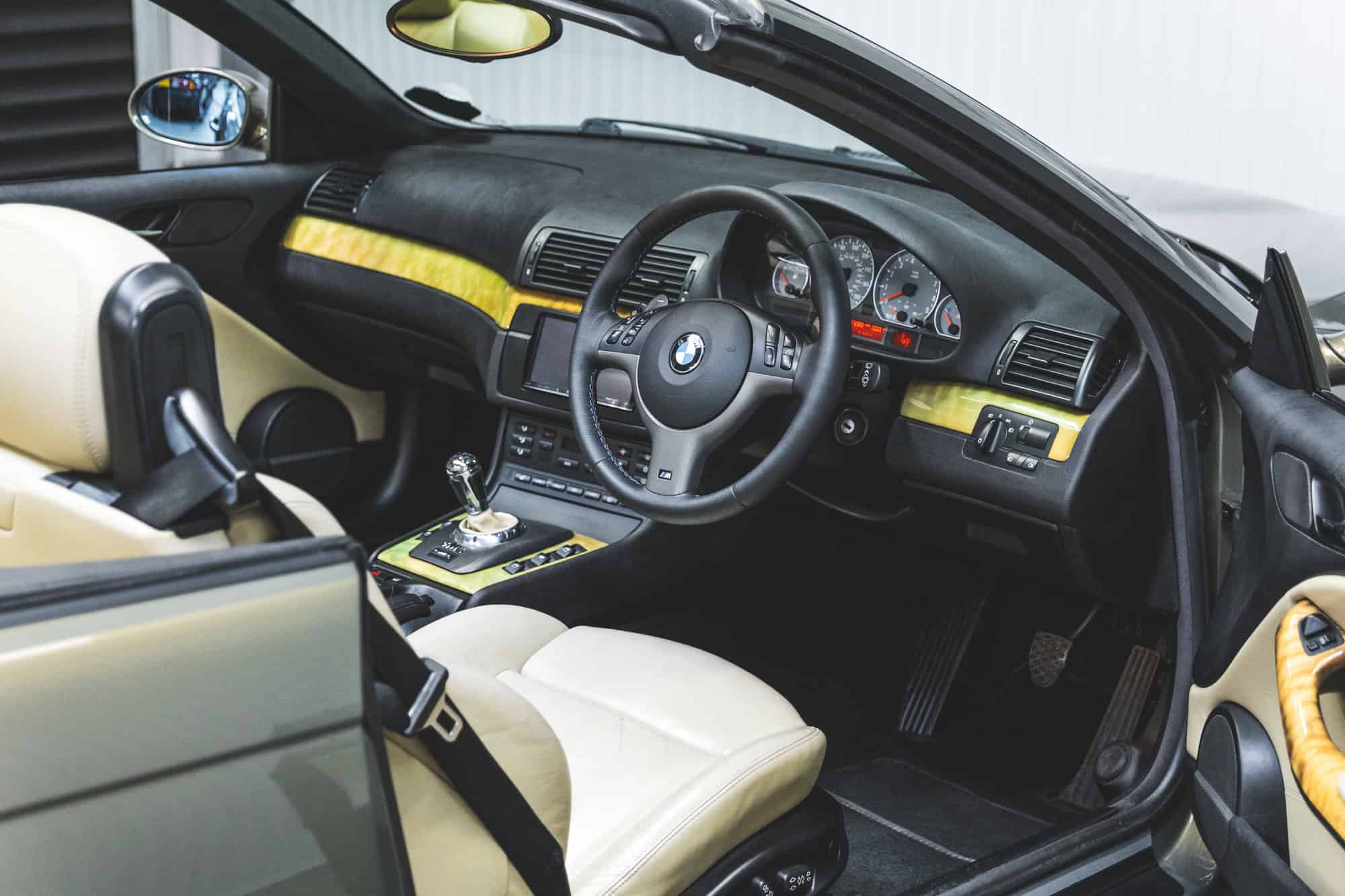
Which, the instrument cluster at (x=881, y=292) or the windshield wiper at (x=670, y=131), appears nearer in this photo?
the instrument cluster at (x=881, y=292)

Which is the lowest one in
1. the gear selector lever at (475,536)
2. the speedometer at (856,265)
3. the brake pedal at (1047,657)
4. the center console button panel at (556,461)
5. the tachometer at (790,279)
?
the brake pedal at (1047,657)

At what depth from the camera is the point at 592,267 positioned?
239 cm

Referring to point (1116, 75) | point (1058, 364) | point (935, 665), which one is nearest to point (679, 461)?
point (1058, 364)

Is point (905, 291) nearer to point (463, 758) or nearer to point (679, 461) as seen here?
point (679, 461)

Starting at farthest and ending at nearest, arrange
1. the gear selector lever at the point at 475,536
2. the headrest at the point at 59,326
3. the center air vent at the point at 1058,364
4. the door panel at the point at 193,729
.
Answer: the gear selector lever at the point at 475,536 < the center air vent at the point at 1058,364 < the headrest at the point at 59,326 < the door panel at the point at 193,729

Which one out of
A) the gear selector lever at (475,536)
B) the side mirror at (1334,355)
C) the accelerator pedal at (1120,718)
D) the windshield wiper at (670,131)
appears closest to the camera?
the side mirror at (1334,355)

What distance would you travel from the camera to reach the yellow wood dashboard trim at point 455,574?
2.28 meters

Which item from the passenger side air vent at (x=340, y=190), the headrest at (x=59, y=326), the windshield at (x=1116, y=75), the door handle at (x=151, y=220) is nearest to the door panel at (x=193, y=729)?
the headrest at (x=59, y=326)

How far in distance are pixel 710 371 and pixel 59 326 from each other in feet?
3.22

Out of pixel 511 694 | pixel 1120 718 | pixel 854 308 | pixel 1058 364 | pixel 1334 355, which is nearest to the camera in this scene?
pixel 511 694

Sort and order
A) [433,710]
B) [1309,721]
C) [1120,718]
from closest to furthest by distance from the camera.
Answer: [433,710]
[1309,721]
[1120,718]

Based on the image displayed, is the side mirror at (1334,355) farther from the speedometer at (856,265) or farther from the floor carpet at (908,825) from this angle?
the floor carpet at (908,825)

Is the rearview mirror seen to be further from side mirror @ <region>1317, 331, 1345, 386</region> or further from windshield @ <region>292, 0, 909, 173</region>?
side mirror @ <region>1317, 331, 1345, 386</region>

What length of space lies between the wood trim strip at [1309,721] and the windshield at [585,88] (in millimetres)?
1094
